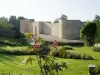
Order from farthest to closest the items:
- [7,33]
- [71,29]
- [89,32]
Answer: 1. [7,33]
2. [71,29]
3. [89,32]

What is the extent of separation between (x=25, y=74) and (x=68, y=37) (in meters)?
29.9

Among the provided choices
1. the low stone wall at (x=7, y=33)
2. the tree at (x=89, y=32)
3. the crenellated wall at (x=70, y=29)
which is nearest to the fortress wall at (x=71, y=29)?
the crenellated wall at (x=70, y=29)

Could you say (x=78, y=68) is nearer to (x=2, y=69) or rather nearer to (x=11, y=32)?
(x=2, y=69)

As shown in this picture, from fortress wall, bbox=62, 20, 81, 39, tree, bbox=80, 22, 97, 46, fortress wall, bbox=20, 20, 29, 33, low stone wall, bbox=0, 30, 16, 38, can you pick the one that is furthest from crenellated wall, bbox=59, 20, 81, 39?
fortress wall, bbox=20, 20, 29, 33

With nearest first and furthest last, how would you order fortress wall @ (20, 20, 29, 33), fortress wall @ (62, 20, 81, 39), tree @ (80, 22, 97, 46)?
tree @ (80, 22, 97, 46), fortress wall @ (62, 20, 81, 39), fortress wall @ (20, 20, 29, 33)

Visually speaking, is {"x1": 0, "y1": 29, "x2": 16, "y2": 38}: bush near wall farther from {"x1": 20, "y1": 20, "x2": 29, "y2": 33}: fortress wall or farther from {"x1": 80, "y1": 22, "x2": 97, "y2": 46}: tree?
{"x1": 20, "y1": 20, "x2": 29, "y2": 33}: fortress wall

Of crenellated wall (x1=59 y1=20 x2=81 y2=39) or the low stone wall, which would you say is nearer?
crenellated wall (x1=59 y1=20 x2=81 y2=39)

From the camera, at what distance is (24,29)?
2532 inches

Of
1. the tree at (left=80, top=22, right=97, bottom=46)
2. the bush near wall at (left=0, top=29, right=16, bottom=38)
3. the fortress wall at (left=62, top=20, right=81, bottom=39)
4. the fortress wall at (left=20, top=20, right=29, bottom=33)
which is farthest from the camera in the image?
the fortress wall at (left=20, top=20, right=29, bottom=33)

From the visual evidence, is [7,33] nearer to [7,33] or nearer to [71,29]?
[7,33]

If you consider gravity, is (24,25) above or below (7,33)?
above

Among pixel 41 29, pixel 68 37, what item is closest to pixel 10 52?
pixel 68 37

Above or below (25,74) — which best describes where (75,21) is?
above

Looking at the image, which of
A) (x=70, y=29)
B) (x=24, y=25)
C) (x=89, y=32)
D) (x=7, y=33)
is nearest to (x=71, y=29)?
(x=70, y=29)
